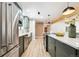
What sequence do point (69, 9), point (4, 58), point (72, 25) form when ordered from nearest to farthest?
point (4, 58)
point (72, 25)
point (69, 9)

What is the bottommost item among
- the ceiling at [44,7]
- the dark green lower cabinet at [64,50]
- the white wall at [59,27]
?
the dark green lower cabinet at [64,50]

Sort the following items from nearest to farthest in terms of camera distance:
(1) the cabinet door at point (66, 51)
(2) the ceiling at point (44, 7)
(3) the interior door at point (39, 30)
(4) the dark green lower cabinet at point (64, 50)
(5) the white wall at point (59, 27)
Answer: (4) the dark green lower cabinet at point (64, 50) < (1) the cabinet door at point (66, 51) < (2) the ceiling at point (44, 7) < (5) the white wall at point (59, 27) < (3) the interior door at point (39, 30)

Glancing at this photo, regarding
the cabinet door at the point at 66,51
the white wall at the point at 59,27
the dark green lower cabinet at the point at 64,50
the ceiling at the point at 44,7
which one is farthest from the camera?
the white wall at the point at 59,27

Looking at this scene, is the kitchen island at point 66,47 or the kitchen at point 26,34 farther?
the kitchen at point 26,34

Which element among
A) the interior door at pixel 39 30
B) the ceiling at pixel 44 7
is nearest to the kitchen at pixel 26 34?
the ceiling at pixel 44 7

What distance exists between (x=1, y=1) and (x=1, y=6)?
104 millimetres

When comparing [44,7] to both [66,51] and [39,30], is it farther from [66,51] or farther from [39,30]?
[39,30]

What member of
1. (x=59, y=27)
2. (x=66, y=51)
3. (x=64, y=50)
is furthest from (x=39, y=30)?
A: (x=66, y=51)

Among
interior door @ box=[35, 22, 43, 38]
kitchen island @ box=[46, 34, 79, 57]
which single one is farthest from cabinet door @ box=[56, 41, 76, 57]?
interior door @ box=[35, 22, 43, 38]

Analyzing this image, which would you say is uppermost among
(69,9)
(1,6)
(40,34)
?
(69,9)

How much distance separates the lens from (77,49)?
178 cm

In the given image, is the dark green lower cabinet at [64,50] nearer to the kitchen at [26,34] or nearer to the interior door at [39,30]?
the kitchen at [26,34]

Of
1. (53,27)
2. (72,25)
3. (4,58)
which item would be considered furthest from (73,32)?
(53,27)

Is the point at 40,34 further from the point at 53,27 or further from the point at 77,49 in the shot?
the point at 77,49
